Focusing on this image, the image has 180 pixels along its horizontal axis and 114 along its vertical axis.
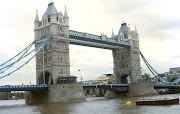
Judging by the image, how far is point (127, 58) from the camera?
102m

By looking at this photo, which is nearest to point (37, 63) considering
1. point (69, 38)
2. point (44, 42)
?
point (44, 42)

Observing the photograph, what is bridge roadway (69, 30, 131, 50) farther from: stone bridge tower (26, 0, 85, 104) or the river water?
the river water

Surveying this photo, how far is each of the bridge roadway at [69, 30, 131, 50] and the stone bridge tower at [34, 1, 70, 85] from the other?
4867 mm

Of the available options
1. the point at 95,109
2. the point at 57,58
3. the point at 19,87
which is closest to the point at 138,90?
the point at 57,58

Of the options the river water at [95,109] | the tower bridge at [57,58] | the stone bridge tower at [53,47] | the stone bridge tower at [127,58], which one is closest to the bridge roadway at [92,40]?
the tower bridge at [57,58]

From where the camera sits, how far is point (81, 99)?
68.4 meters

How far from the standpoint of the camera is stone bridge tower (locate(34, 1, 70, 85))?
240ft

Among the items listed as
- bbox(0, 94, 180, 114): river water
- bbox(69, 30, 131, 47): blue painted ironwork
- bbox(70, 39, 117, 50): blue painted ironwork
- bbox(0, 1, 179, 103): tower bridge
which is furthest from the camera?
bbox(70, 39, 117, 50): blue painted ironwork

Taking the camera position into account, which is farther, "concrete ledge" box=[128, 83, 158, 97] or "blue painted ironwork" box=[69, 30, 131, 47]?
"concrete ledge" box=[128, 83, 158, 97]

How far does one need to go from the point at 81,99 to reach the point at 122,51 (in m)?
42.1

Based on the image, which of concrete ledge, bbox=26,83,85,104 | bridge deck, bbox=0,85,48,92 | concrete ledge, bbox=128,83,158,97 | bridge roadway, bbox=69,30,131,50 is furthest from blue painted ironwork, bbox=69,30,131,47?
bridge deck, bbox=0,85,48,92

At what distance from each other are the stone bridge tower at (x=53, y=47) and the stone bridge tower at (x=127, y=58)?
3164 centimetres

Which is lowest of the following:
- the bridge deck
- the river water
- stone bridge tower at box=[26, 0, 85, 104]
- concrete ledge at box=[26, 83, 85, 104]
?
the river water

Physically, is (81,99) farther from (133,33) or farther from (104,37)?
(133,33)
